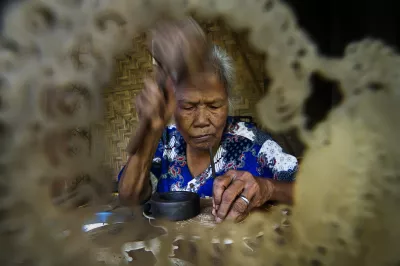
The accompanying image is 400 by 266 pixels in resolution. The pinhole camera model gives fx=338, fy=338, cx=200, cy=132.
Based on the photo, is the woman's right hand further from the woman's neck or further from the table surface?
the woman's neck

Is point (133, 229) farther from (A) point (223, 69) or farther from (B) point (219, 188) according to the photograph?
(A) point (223, 69)

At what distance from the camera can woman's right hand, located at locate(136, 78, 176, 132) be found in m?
0.50

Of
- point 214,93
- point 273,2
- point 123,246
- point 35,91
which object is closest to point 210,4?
point 273,2

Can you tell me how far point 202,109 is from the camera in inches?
29.9

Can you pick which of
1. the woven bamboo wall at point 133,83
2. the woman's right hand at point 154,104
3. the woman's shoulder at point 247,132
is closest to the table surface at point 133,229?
the woman's right hand at point 154,104

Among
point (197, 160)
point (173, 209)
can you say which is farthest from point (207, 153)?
point (173, 209)

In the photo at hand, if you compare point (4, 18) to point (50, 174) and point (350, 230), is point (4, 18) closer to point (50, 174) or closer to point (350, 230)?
point (50, 174)

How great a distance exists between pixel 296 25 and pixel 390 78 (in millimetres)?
110

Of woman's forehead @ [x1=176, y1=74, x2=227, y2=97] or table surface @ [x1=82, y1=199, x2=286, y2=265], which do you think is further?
woman's forehead @ [x1=176, y1=74, x2=227, y2=97]

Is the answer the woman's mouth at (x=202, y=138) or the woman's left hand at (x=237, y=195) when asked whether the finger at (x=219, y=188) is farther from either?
the woman's mouth at (x=202, y=138)

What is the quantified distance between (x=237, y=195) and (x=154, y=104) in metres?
0.21

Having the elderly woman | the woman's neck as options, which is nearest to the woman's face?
the elderly woman

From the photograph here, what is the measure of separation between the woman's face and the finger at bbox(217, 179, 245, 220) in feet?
0.74

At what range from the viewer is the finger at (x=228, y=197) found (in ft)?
1.80
